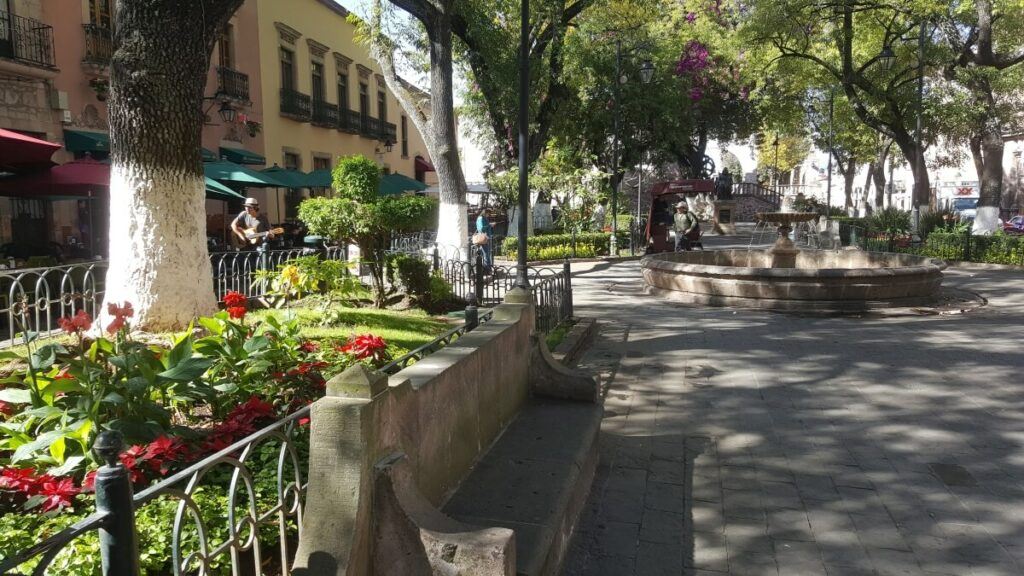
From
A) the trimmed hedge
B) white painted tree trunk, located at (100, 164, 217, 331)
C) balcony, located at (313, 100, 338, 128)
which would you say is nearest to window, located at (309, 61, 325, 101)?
balcony, located at (313, 100, 338, 128)

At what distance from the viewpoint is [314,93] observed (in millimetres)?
26812

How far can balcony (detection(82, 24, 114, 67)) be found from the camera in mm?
15352

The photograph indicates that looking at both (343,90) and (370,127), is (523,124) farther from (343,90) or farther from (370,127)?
(370,127)

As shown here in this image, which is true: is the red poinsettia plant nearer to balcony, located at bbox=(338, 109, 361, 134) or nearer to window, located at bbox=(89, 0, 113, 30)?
window, located at bbox=(89, 0, 113, 30)

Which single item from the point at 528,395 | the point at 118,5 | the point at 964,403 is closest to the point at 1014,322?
the point at 964,403

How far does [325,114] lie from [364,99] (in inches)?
186

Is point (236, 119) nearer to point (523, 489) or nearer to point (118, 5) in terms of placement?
point (118, 5)

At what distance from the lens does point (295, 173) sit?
1866 centimetres

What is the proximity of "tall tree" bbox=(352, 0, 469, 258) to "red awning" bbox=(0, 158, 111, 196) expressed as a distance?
5837mm

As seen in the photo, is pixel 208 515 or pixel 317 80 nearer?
pixel 208 515

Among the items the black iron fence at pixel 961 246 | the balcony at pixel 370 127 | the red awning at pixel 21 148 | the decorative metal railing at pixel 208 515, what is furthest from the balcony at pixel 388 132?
the decorative metal railing at pixel 208 515

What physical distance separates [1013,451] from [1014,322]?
20.1 feet

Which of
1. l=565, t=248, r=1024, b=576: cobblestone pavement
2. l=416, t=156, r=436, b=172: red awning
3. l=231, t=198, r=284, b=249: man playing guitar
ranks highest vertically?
l=416, t=156, r=436, b=172: red awning

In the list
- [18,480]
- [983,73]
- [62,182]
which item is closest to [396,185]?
[62,182]
